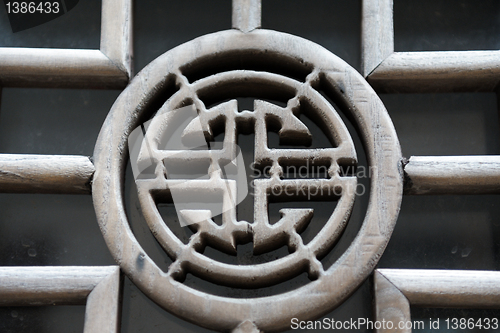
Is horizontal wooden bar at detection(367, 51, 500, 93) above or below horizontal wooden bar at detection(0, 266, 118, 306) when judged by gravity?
above

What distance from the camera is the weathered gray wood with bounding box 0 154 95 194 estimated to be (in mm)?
1057

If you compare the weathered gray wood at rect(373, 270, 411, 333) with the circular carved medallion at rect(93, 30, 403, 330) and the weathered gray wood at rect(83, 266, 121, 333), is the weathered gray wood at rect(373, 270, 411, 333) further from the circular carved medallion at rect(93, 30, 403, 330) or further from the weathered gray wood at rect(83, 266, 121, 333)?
the weathered gray wood at rect(83, 266, 121, 333)

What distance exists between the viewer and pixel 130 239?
1004mm

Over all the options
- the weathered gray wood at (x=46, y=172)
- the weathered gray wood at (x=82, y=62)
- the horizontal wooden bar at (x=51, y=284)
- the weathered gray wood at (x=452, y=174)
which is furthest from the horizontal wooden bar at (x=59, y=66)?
the weathered gray wood at (x=452, y=174)

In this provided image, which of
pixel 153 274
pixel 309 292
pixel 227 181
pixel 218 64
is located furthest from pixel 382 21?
pixel 153 274

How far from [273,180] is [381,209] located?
21 cm

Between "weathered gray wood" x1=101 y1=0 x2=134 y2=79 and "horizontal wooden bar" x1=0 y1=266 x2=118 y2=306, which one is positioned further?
"weathered gray wood" x1=101 y1=0 x2=134 y2=79

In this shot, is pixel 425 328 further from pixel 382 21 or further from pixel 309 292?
pixel 382 21

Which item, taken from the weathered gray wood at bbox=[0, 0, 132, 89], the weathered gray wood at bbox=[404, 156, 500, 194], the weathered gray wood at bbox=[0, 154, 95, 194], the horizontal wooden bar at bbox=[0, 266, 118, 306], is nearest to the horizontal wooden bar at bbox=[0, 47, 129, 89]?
the weathered gray wood at bbox=[0, 0, 132, 89]

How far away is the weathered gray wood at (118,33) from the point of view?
1134 mm

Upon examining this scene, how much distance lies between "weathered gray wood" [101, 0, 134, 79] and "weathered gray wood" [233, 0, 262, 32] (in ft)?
0.78

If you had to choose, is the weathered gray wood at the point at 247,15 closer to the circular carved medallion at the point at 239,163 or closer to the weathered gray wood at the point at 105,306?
the circular carved medallion at the point at 239,163

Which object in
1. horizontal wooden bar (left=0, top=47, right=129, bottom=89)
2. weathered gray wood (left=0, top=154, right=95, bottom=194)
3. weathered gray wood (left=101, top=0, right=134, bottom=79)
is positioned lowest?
weathered gray wood (left=0, top=154, right=95, bottom=194)

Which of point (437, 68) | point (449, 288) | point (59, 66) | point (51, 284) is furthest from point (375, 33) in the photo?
point (51, 284)
